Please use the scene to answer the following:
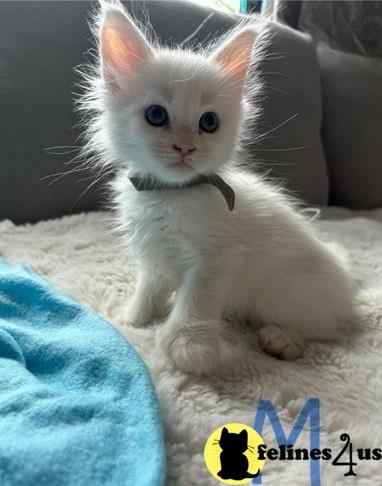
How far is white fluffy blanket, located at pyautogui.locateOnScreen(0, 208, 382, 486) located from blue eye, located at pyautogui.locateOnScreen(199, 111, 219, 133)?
0.41 meters

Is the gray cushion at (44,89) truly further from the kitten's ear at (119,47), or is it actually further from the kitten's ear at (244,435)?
the kitten's ear at (244,435)

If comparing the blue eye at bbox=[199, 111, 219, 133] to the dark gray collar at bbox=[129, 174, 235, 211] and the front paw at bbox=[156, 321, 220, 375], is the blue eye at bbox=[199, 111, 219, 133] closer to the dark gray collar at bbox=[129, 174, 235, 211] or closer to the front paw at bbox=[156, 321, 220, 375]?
the dark gray collar at bbox=[129, 174, 235, 211]

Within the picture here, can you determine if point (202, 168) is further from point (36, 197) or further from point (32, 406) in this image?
point (36, 197)

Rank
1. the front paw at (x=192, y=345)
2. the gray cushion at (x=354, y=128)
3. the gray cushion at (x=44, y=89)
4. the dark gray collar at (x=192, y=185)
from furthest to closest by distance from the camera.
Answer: the gray cushion at (x=354, y=128), the gray cushion at (x=44, y=89), the dark gray collar at (x=192, y=185), the front paw at (x=192, y=345)

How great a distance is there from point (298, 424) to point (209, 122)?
532mm

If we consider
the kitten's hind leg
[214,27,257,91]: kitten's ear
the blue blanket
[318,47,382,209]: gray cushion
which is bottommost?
the kitten's hind leg

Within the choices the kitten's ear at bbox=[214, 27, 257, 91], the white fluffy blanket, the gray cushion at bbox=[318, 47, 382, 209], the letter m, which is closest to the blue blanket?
the white fluffy blanket

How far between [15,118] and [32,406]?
104 centimetres

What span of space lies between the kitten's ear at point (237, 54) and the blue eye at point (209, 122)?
0.38 feet

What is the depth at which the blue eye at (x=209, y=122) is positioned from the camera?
0.86 meters

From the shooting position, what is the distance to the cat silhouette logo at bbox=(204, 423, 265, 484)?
590 millimetres

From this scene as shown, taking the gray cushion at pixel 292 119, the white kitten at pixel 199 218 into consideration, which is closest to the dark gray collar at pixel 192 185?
Result: the white kitten at pixel 199 218

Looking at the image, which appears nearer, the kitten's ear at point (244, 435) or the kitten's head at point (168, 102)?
the kitten's ear at point (244, 435)

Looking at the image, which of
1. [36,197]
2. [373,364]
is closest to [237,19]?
[36,197]
